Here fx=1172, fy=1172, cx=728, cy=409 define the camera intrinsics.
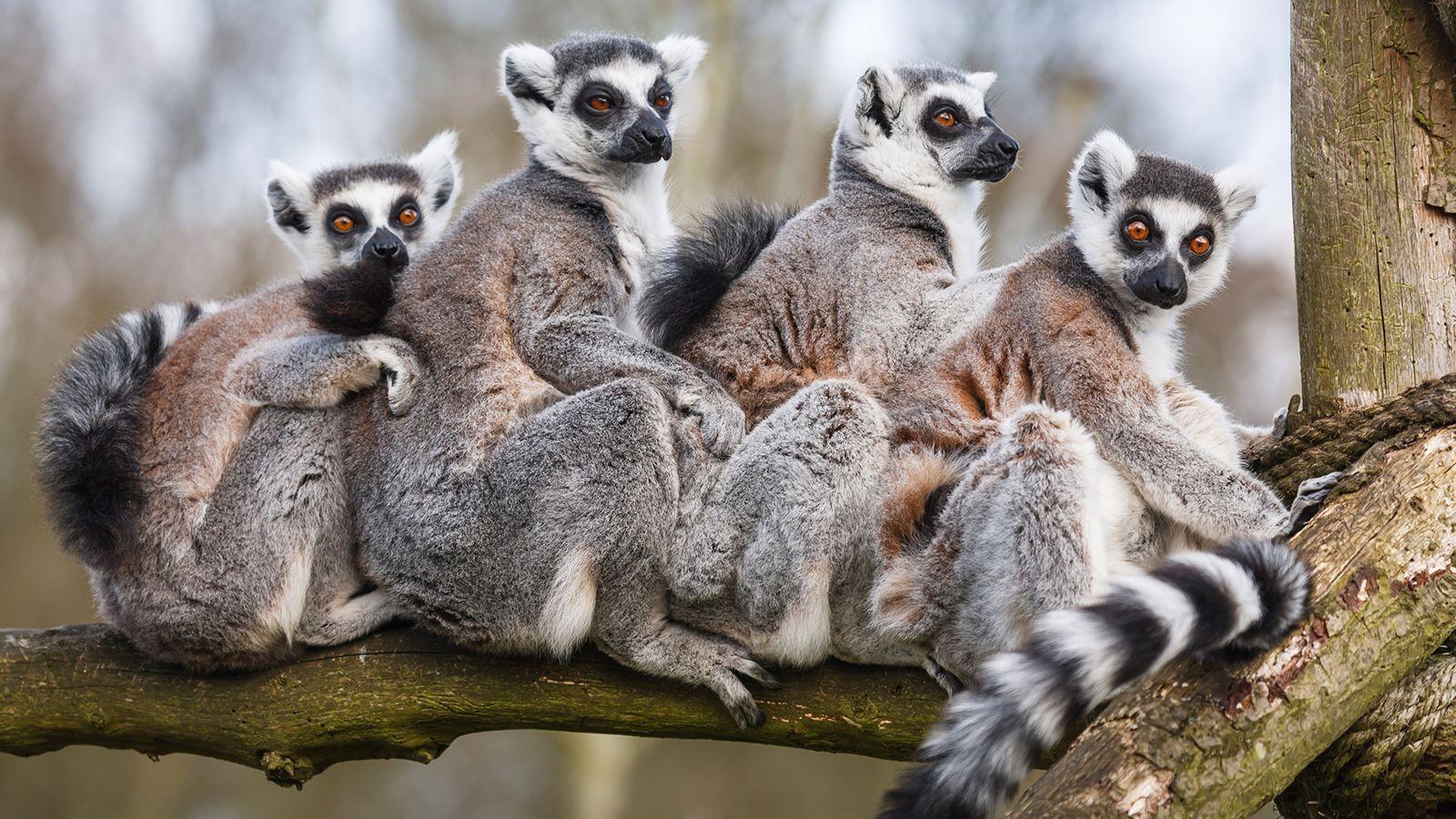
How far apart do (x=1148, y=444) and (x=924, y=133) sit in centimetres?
198

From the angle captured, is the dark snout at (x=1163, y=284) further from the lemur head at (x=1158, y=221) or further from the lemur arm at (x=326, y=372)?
the lemur arm at (x=326, y=372)

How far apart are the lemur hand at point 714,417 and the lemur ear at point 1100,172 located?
158cm

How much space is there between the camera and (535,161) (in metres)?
5.39

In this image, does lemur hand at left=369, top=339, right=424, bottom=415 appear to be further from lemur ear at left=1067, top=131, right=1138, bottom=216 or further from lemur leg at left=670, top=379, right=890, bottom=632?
lemur ear at left=1067, top=131, right=1138, bottom=216

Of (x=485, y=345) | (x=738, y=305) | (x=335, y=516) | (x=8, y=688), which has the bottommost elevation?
(x=8, y=688)

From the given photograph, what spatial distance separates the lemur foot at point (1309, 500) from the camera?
3668 millimetres

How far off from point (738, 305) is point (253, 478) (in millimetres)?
1994

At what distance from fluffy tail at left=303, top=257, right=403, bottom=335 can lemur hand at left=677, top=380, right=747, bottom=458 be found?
1330 millimetres

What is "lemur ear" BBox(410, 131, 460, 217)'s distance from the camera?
6.48 metres

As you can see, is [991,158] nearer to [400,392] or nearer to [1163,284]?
[1163,284]

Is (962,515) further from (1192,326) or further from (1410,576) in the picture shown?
(1192,326)

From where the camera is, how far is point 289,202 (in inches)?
256

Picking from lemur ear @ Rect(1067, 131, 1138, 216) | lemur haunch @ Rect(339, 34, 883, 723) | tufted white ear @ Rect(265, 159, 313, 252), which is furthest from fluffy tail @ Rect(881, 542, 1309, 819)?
tufted white ear @ Rect(265, 159, 313, 252)

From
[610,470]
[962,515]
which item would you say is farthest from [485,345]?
[962,515]
